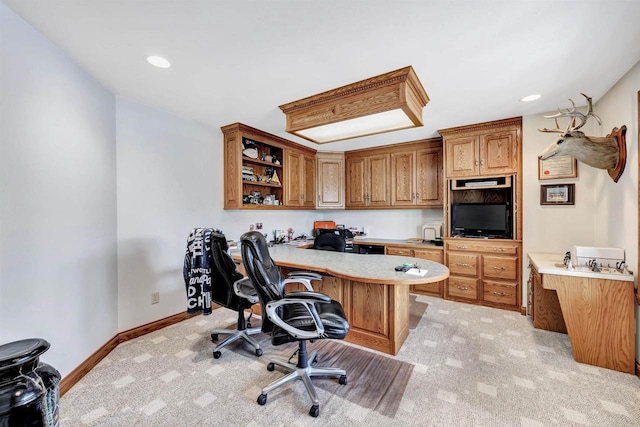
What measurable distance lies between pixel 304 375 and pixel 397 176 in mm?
3451

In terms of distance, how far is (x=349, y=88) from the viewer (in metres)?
2.33

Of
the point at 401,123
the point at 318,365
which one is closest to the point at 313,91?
the point at 401,123

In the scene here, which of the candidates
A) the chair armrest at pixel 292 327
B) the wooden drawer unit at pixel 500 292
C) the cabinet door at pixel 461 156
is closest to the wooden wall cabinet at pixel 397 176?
the cabinet door at pixel 461 156

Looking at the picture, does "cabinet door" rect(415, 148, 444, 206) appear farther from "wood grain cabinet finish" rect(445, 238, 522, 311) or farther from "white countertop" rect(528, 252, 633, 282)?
"white countertop" rect(528, 252, 633, 282)

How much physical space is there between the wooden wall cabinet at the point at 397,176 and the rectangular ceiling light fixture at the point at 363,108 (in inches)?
65.5

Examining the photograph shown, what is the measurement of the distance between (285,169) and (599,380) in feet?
13.3

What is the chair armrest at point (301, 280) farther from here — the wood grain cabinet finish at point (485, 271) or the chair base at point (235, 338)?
the wood grain cabinet finish at point (485, 271)

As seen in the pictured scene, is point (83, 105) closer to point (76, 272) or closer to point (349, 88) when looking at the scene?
point (76, 272)

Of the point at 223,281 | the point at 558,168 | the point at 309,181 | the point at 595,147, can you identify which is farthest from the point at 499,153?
the point at 223,281

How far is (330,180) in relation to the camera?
16.1ft

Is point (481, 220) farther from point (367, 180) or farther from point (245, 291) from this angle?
point (245, 291)

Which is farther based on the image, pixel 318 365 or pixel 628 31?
pixel 318 365

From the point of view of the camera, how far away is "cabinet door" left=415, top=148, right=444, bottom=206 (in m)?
4.07

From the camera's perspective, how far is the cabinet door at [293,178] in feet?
14.0
